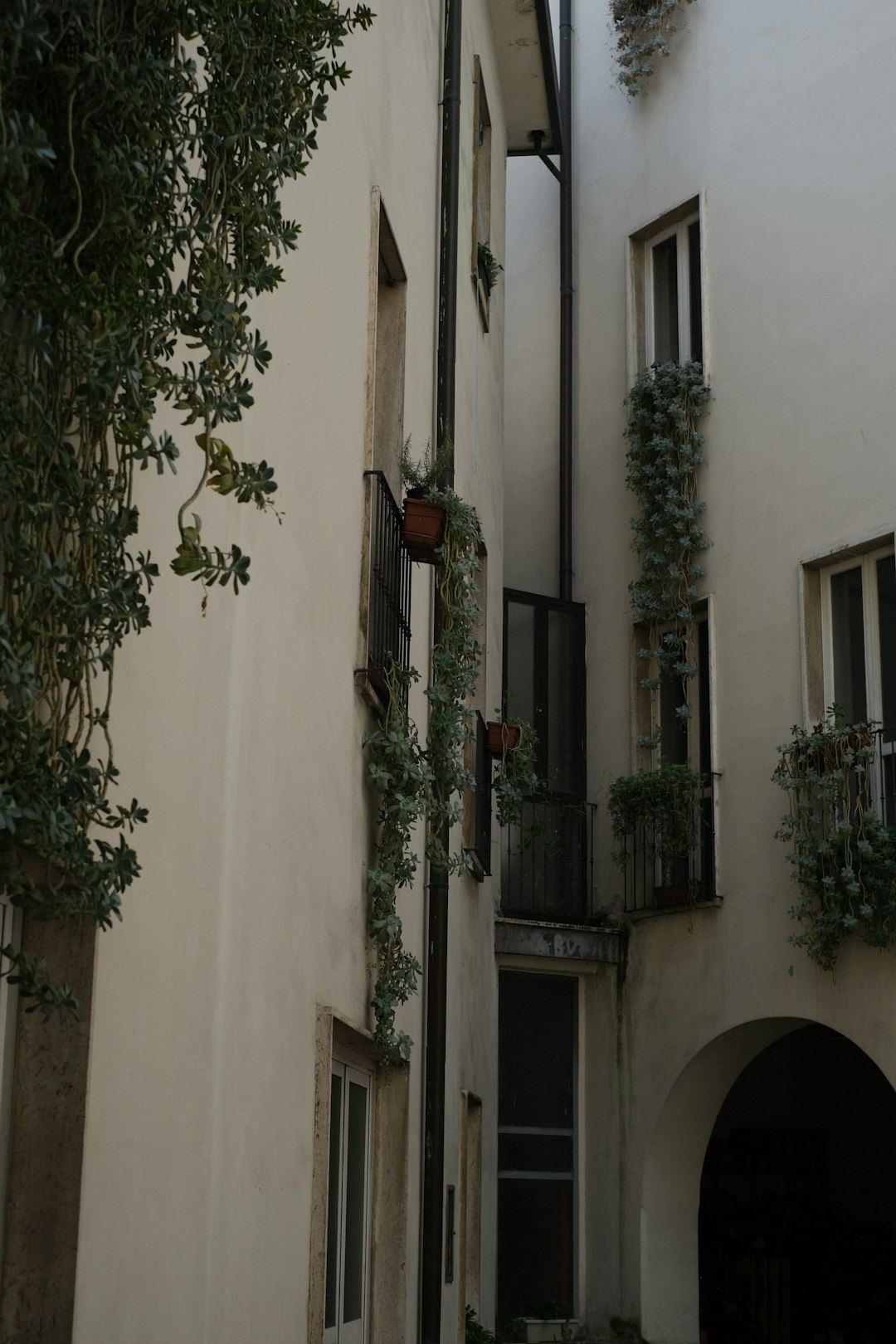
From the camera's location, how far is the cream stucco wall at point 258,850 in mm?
Answer: 4082

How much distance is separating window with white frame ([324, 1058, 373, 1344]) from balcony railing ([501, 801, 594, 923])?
257 inches

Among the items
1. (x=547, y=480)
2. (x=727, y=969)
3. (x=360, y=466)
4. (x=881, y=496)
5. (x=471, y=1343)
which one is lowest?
(x=471, y=1343)

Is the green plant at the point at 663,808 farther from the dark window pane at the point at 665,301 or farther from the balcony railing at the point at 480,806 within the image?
the dark window pane at the point at 665,301

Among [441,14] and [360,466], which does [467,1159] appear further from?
[441,14]

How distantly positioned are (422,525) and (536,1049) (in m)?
7.29

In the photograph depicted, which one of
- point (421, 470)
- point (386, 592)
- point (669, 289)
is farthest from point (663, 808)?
point (386, 592)

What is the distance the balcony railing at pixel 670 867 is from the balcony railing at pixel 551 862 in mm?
471

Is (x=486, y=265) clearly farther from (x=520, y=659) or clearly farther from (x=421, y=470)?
(x=421, y=470)

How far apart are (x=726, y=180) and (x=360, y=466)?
8.31 m

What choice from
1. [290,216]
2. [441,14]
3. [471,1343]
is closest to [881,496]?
[441,14]

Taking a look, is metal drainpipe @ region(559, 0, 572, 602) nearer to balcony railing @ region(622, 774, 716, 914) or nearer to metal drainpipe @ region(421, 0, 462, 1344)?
balcony railing @ region(622, 774, 716, 914)

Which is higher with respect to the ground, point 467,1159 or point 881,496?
point 881,496

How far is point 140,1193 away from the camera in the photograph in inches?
161

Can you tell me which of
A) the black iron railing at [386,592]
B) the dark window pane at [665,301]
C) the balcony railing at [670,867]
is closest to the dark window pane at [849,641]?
the balcony railing at [670,867]
